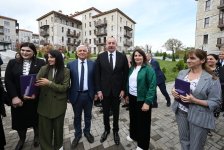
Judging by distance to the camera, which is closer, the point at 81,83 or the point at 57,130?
the point at 57,130

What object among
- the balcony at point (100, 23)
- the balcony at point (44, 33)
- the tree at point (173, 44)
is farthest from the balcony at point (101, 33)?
the tree at point (173, 44)

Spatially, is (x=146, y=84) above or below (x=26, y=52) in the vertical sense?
below

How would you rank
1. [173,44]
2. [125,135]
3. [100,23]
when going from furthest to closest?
[173,44], [100,23], [125,135]

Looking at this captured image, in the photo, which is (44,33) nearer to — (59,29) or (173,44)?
(59,29)

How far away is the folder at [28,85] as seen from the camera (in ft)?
9.14

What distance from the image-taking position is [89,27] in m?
51.7

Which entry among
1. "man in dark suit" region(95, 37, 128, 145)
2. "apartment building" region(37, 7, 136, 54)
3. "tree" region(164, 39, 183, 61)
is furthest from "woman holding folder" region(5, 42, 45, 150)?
"tree" region(164, 39, 183, 61)

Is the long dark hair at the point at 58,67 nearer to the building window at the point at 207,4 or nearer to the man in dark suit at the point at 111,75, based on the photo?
the man in dark suit at the point at 111,75

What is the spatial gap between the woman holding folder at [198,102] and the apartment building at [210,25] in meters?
28.9

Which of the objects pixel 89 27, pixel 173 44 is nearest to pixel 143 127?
pixel 89 27

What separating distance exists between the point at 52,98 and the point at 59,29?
48.0m

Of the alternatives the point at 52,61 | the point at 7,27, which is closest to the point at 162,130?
the point at 52,61

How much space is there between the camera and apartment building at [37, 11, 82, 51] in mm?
46016

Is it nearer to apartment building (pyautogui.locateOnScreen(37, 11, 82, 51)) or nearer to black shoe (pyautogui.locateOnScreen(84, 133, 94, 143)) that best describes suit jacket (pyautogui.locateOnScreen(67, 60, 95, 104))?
black shoe (pyautogui.locateOnScreen(84, 133, 94, 143))
